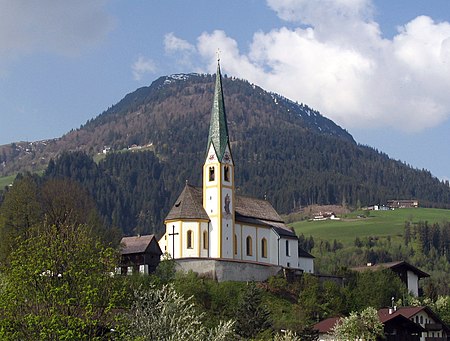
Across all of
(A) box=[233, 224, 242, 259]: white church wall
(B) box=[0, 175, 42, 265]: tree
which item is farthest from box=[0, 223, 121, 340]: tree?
(A) box=[233, 224, 242, 259]: white church wall

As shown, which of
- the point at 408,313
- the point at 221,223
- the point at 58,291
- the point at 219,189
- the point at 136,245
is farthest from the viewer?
the point at 219,189

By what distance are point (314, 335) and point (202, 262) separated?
2256 cm

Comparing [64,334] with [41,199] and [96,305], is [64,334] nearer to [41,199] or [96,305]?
[96,305]

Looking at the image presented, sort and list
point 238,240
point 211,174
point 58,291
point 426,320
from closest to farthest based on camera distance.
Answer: point 58,291, point 426,320, point 238,240, point 211,174

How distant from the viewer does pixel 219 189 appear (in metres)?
92.9

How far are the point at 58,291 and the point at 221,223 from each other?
2029 inches

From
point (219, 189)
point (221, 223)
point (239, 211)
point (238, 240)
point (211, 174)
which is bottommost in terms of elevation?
point (238, 240)

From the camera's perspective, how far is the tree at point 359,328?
67.2 meters

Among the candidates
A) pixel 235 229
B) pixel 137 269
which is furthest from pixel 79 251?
pixel 235 229

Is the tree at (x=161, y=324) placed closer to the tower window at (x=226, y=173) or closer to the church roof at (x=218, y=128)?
the tower window at (x=226, y=173)

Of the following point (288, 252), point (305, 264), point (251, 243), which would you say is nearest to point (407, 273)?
point (305, 264)

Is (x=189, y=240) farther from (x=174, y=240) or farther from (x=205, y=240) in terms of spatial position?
(x=205, y=240)

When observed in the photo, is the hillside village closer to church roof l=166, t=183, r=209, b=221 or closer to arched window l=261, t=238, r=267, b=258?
arched window l=261, t=238, r=267, b=258

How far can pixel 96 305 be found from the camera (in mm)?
41656
